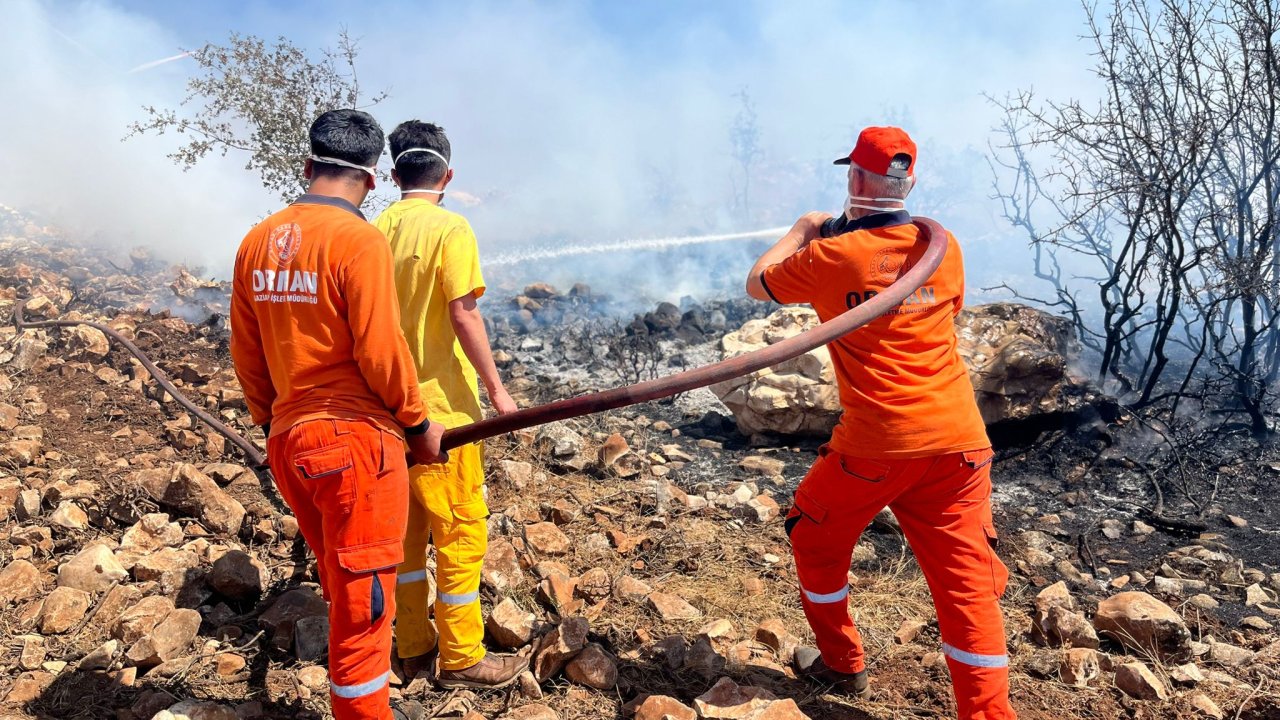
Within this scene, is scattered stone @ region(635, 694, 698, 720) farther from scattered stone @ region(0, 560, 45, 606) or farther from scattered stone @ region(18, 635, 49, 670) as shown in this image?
scattered stone @ region(0, 560, 45, 606)

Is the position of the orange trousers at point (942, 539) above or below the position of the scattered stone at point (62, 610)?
above

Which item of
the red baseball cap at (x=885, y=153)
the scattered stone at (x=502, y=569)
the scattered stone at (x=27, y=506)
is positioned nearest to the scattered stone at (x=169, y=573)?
the scattered stone at (x=27, y=506)

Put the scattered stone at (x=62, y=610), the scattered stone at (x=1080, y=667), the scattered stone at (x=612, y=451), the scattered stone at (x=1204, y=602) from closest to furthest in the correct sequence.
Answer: the scattered stone at (x=1080, y=667) < the scattered stone at (x=62, y=610) < the scattered stone at (x=1204, y=602) < the scattered stone at (x=612, y=451)

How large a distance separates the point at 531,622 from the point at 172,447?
316 cm

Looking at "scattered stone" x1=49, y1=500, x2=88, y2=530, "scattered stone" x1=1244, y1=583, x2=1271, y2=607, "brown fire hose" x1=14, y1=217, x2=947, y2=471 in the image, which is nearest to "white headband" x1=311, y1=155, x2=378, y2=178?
"brown fire hose" x1=14, y1=217, x2=947, y2=471

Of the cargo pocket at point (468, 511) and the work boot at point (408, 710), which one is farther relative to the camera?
the cargo pocket at point (468, 511)

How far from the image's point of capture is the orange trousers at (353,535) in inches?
87.7

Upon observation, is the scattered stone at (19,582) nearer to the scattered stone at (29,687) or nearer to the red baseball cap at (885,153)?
the scattered stone at (29,687)

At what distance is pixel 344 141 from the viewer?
235 cm

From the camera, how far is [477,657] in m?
2.93

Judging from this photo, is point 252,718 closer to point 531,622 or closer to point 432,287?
point 531,622

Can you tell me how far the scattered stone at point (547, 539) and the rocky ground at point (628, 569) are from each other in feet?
0.05

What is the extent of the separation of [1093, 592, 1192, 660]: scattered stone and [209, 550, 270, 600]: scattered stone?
357cm

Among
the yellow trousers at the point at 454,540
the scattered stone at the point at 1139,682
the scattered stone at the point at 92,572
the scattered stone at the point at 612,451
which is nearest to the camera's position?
the yellow trousers at the point at 454,540
